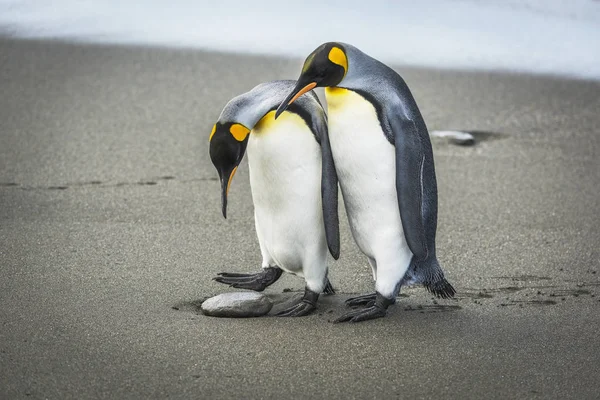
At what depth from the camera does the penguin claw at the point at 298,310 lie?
311cm

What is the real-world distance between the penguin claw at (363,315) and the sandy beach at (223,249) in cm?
4

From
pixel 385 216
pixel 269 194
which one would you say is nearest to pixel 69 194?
pixel 269 194

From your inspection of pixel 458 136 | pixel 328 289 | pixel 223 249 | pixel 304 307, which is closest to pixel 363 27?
pixel 458 136

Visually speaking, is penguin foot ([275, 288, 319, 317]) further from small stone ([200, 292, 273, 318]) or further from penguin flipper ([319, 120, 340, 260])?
penguin flipper ([319, 120, 340, 260])

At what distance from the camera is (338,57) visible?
289 centimetres

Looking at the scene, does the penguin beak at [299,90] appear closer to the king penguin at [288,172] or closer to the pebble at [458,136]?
the king penguin at [288,172]

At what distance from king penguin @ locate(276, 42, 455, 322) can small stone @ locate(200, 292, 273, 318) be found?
26cm

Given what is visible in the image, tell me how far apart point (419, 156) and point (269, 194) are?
0.49 meters

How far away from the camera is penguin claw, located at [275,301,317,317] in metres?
3.11

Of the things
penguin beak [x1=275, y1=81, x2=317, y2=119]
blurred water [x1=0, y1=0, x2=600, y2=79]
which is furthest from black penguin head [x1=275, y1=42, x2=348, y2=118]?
blurred water [x1=0, y1=0, x2=600, y2=79]

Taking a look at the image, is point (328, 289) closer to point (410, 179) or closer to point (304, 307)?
point (304, 307)

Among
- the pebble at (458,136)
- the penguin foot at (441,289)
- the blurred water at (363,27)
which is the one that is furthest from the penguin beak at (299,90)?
the blurred water at (363,27)

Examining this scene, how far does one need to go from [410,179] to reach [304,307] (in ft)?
1.76

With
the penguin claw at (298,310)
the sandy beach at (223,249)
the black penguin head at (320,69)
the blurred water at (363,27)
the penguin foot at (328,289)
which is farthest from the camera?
the blurred water at (363,27)
